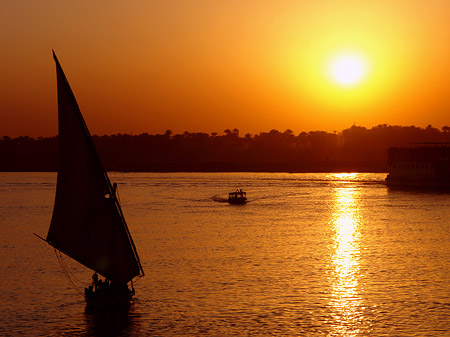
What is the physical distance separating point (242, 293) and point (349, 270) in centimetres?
1343

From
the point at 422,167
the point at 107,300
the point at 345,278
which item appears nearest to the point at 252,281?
the point at 345,278

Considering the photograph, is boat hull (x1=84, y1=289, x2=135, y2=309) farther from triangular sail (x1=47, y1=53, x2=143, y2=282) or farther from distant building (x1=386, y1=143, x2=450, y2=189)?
distant building (x1=386, y1=143, x2=450, y2=189)

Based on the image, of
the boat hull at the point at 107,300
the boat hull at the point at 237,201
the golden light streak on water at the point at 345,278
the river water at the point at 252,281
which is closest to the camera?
the river water at the point at 252,281

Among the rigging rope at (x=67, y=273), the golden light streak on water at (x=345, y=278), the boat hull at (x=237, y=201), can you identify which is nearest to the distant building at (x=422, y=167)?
the boat hull at (x=237, y=201)

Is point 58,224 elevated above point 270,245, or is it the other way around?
point 58,224

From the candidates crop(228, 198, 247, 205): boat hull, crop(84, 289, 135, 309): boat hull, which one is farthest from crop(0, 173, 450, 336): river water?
crop(228, 198, 247, 205): boat hull

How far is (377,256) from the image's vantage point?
62.0 meters

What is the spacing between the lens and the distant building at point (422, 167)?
165 metres

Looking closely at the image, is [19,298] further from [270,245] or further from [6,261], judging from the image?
[270,245]

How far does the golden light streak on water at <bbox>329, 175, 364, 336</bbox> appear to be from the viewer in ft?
121

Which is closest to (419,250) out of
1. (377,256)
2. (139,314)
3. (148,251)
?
(377,256)

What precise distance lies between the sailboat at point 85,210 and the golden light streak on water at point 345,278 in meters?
11.9

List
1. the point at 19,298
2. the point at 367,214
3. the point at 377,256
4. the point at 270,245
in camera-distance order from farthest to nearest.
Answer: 1. the point at 367,214
2. the point at 270,245
3. the point at 377,256
4. the point at 19,298

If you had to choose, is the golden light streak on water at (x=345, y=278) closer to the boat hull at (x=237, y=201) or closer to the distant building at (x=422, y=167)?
the boat hull at (x=237, y=201)
